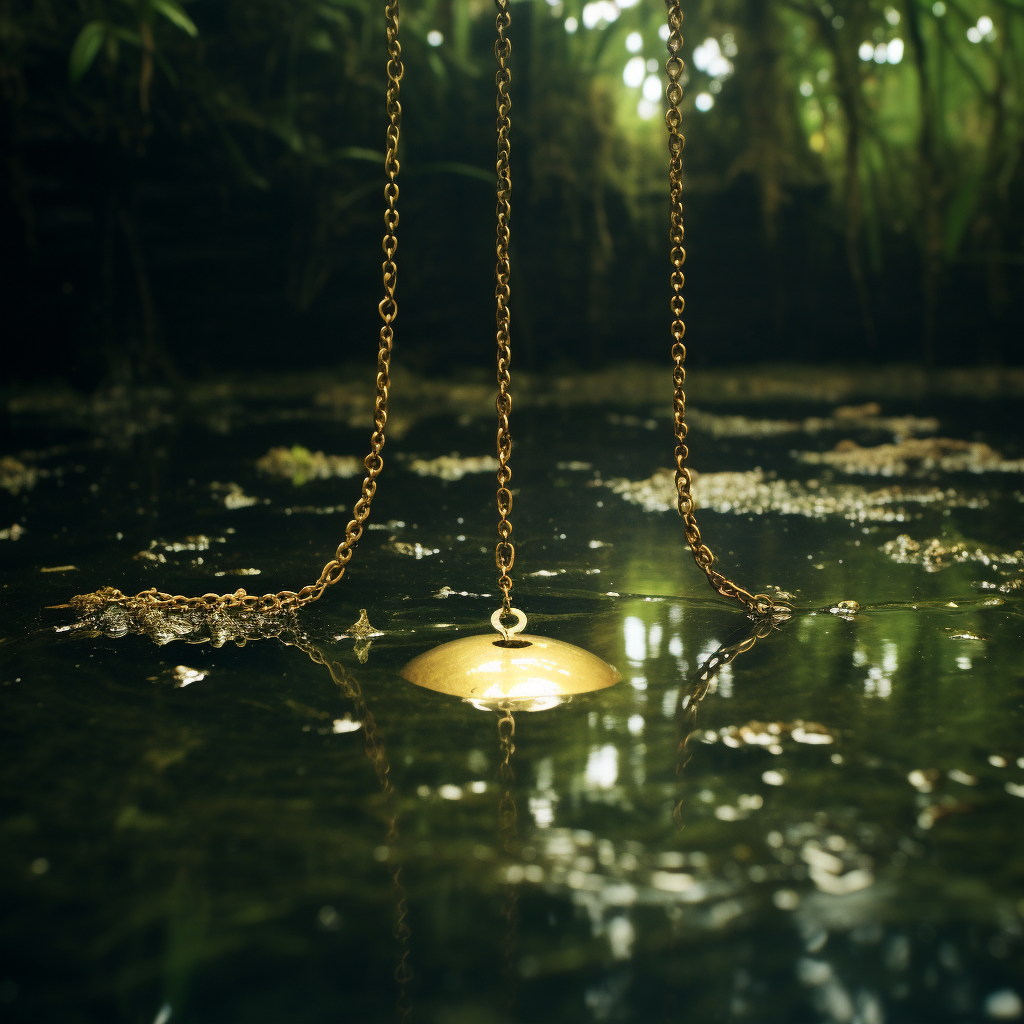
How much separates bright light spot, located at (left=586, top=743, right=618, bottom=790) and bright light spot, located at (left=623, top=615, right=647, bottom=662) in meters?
0.45

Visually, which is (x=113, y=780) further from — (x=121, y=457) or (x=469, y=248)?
(x=469, y=248)

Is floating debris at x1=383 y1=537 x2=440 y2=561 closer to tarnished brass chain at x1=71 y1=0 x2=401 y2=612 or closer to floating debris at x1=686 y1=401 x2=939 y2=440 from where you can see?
tarnished brass chain at x1=71 y1=0 x2=401 y2=612

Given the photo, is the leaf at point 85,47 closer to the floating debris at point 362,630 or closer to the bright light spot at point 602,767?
the floating debris at point 362,630

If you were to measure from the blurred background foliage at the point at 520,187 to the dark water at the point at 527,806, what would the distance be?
14.9 ft

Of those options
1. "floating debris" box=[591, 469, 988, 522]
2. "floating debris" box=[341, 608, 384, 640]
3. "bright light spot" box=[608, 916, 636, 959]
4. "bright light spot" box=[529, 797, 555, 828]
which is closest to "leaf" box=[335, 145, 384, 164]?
"floating debris" box=[591, 469, 988, 522]

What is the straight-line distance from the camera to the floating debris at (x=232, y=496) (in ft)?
11.2

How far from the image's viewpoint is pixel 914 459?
4.30 m

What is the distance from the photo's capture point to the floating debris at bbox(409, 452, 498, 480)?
4.10 meters

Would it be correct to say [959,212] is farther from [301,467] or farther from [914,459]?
[301,467]

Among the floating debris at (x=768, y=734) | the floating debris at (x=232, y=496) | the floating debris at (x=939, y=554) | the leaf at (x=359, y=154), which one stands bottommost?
the floating debris at (x=939, y=554)

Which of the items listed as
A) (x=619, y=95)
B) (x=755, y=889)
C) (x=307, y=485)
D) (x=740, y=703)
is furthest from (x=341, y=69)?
(x=755, y=889)

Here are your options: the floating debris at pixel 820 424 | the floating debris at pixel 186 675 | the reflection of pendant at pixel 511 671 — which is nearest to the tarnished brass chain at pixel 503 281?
the reflection of pendant at pixel 511 671

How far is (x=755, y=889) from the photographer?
3.62 ft

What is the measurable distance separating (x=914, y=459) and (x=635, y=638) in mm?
2730
